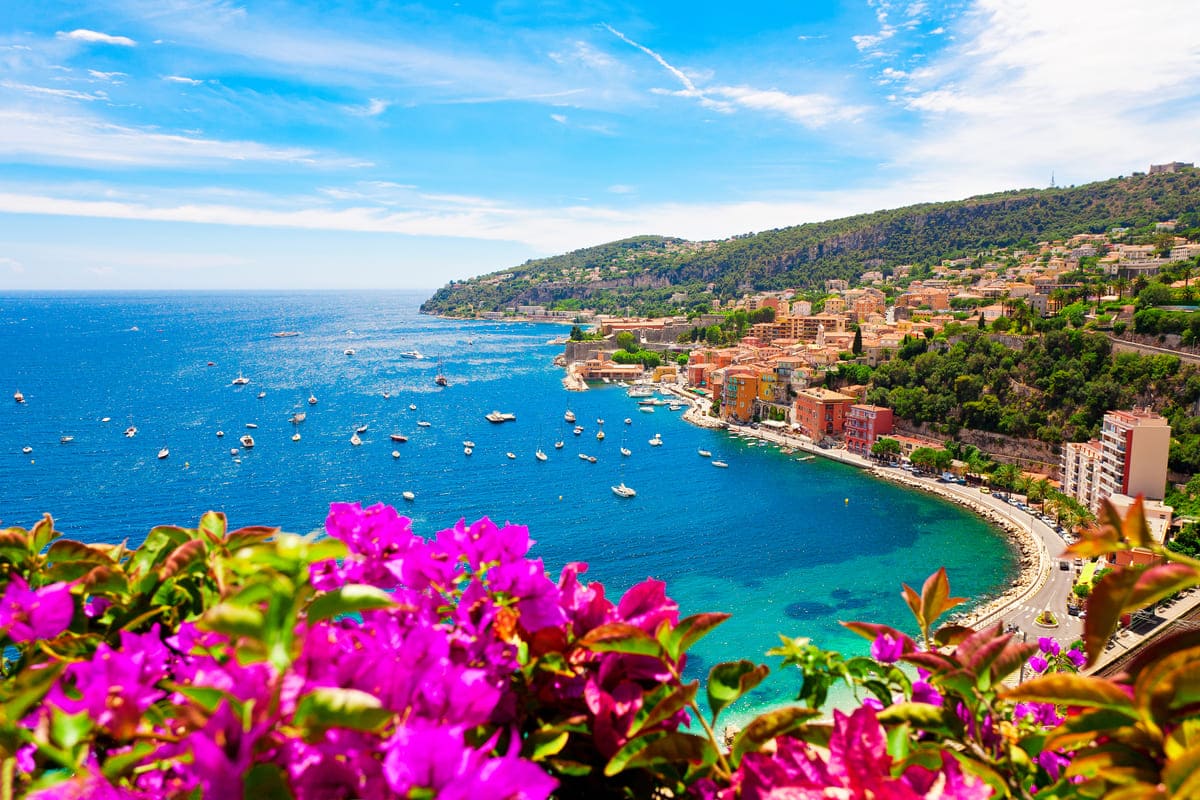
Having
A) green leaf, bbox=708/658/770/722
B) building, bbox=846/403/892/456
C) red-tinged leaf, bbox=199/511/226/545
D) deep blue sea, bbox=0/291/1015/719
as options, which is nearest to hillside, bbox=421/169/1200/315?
building, bbox=846/403/892/456

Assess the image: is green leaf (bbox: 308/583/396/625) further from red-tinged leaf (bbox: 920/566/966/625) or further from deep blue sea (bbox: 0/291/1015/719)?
deep blue sea (bbox: 0/291/1015/719)

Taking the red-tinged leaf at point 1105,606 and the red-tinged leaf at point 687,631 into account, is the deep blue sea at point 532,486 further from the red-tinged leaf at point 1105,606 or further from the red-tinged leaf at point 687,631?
the red-tinged leaf at point 1105,606

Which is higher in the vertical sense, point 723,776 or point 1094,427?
point 723,776

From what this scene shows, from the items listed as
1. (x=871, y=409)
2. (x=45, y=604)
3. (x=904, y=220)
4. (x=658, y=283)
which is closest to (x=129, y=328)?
(x=658, y=283)

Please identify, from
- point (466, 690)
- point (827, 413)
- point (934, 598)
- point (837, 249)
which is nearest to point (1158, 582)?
point (934, 598)

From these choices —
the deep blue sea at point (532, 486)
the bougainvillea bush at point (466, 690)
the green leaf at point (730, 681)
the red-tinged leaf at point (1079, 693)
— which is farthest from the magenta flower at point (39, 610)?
the deep blue sea at point (532, 486)

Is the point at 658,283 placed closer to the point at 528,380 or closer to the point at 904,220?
the point at 904,220
